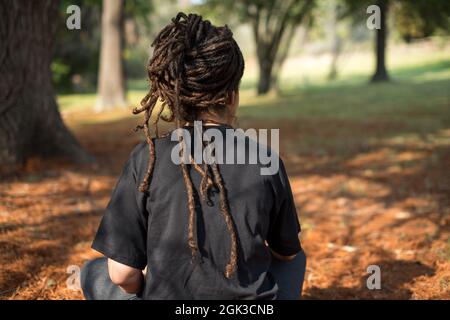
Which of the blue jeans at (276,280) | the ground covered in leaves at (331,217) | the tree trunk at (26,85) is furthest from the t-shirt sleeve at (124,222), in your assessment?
the tree trunk at (26,85)

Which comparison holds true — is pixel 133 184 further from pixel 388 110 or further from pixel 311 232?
pixel 388 110

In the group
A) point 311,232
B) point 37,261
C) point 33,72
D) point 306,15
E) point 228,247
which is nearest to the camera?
point 228,247

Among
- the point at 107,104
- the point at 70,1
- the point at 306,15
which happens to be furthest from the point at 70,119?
the point at 306,15

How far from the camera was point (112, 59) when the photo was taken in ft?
52.7

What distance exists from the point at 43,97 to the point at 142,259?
4557mm

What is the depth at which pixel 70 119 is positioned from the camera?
45.9ft

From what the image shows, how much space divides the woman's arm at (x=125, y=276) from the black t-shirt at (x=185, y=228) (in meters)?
0.03

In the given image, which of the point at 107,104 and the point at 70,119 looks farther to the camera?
the point at 107,104

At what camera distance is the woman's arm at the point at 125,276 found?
1945 mm

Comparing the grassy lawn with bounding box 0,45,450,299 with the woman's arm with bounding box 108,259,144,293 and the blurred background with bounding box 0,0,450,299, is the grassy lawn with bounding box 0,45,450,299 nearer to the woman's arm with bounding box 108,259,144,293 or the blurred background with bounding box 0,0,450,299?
the blurred background with bounding box 0,0,450,299

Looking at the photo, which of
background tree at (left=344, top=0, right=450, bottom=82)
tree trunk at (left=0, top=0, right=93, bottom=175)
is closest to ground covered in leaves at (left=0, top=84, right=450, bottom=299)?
tree trunk at (left=0, top=0, right=93, bottom=175)

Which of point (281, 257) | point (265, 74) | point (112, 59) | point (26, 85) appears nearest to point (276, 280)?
point (281, 257)

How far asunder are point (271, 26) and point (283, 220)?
2188 centimetres

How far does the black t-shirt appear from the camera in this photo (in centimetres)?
184
